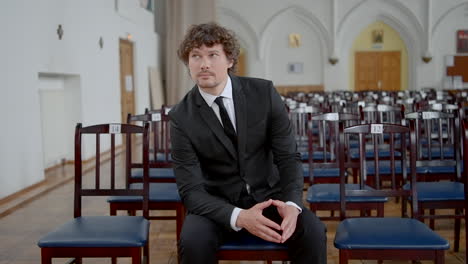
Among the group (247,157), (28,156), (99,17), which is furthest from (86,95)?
(247,157)

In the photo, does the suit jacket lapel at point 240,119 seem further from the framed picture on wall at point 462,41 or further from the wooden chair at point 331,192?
the framed picture on wall at point 462,41

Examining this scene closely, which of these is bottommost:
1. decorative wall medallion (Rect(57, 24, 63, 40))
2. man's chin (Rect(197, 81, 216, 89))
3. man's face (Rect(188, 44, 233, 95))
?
man's chin (Rect(197, 81, 216, 89))

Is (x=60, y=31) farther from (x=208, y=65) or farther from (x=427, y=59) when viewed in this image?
(x=427, y=59)

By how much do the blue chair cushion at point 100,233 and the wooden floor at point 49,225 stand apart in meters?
1.07

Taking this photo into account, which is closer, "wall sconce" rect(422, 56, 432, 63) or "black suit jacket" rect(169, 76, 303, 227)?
"black suit jacket" rect(169, 76, 303, 227)

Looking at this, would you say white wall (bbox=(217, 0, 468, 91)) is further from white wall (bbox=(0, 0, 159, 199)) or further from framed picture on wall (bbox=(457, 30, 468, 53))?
white wall (bbox=(0, 0, 159, 199))

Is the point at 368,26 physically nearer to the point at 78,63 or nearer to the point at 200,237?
the point at 78,63

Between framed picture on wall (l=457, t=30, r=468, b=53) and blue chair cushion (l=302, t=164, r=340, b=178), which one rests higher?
framed picture on wall (l=457, t=30, r=468, b=53)

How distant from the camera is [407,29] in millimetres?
20422

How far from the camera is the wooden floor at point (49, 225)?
3.87 meters

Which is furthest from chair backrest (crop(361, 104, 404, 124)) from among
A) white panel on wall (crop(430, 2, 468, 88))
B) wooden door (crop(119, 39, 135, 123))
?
white panel on wall (crop(430, 2, 468, 88))

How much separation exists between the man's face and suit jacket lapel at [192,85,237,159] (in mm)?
88

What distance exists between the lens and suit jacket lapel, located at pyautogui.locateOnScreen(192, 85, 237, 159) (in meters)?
2.39

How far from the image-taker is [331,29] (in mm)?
20172
